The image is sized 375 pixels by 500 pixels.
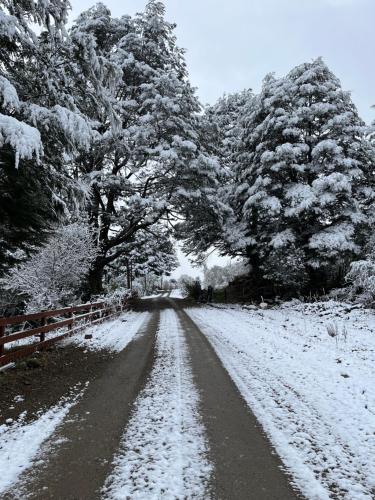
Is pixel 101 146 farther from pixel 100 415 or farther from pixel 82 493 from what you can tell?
pixel 82 493

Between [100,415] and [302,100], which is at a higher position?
[302,100]

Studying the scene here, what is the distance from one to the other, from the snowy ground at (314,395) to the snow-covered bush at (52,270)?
22.7 ft

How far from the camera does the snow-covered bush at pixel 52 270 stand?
13.8m

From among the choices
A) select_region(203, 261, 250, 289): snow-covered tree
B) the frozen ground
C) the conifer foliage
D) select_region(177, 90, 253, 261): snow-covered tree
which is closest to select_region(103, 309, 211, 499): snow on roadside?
the frozen ground

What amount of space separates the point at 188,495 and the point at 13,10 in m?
8.83

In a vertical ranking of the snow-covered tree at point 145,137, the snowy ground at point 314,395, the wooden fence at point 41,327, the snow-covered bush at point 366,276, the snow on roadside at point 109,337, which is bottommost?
the snowy ground at point 314,395

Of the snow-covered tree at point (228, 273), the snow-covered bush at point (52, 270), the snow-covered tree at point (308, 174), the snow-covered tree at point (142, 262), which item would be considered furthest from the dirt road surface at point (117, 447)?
the snow-covered tree at point (142, 262)

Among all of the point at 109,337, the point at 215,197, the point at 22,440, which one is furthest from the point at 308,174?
the point at 22,440

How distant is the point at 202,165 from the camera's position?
1858cm

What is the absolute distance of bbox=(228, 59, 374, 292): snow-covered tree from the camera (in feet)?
54.5

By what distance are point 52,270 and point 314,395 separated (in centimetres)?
1159

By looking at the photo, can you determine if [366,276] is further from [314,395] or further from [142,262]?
[142,262]

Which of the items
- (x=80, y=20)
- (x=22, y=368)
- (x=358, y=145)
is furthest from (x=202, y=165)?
(x=22, y=368)

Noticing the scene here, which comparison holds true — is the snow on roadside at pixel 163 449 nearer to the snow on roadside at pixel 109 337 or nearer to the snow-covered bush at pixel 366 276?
the snow on roadside at pixel 109 337
